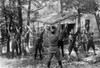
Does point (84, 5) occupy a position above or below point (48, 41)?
above

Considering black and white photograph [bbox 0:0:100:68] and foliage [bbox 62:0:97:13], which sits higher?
foliage [bbox 62:0:97:13]

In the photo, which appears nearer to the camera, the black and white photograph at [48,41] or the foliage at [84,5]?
the black and white photograph at [48,41]

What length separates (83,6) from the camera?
19.0 meters

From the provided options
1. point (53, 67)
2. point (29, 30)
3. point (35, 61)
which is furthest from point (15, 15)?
point (53, 67)

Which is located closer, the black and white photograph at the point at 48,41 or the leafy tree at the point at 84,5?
the black and white photograph at the point at 48,41

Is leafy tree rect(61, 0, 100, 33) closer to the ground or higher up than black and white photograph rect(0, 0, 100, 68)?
higher up

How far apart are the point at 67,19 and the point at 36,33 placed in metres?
9.37

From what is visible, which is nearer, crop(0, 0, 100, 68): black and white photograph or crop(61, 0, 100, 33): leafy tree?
crop(0, 0, 100, 68): black and white photograph

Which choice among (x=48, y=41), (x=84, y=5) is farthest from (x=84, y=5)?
(x=48, y=41)

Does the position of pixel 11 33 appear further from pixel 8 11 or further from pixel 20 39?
pixel 8 11

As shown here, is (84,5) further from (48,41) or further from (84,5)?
(48,41)

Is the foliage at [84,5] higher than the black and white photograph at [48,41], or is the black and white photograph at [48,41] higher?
the foliage at [84,5]

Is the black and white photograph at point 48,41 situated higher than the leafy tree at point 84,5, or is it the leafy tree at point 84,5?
the leafy tree at point 84,5

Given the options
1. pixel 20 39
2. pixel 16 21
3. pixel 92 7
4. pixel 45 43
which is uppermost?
pixel 92 7
